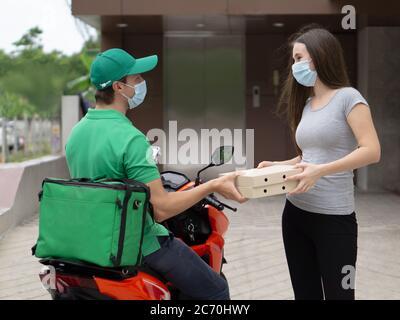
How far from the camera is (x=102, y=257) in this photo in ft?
7.09

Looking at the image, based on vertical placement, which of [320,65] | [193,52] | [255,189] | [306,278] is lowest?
[306,278]

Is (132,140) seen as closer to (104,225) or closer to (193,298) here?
(104,225)

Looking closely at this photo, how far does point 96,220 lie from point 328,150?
3.80 ft

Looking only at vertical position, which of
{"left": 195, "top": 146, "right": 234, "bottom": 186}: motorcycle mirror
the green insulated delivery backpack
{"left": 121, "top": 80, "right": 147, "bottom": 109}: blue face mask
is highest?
{"left": 121, "top": 80, "right": 147, "bottom": 109}: blue face mask

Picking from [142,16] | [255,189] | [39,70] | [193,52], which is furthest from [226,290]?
[39,70]

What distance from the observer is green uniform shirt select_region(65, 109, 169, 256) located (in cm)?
231

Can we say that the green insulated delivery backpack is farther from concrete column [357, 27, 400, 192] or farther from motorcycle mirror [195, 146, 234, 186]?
concrete column [357, 27, 400, 192]

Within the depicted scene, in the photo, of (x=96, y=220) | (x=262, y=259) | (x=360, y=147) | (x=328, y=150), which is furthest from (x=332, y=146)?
(x=262, y=259)

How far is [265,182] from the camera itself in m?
2.37

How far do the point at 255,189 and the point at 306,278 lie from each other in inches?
35.1

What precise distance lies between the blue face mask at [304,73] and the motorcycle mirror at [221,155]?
466 millimetres

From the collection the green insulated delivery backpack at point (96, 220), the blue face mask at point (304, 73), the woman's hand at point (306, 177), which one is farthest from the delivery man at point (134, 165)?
the blue face mask at point (304, 73)

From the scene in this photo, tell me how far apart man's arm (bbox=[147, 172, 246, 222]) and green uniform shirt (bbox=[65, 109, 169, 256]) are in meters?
0.05

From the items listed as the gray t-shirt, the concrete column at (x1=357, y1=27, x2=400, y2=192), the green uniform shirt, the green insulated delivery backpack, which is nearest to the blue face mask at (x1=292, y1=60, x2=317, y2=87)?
the gray t-shirt
